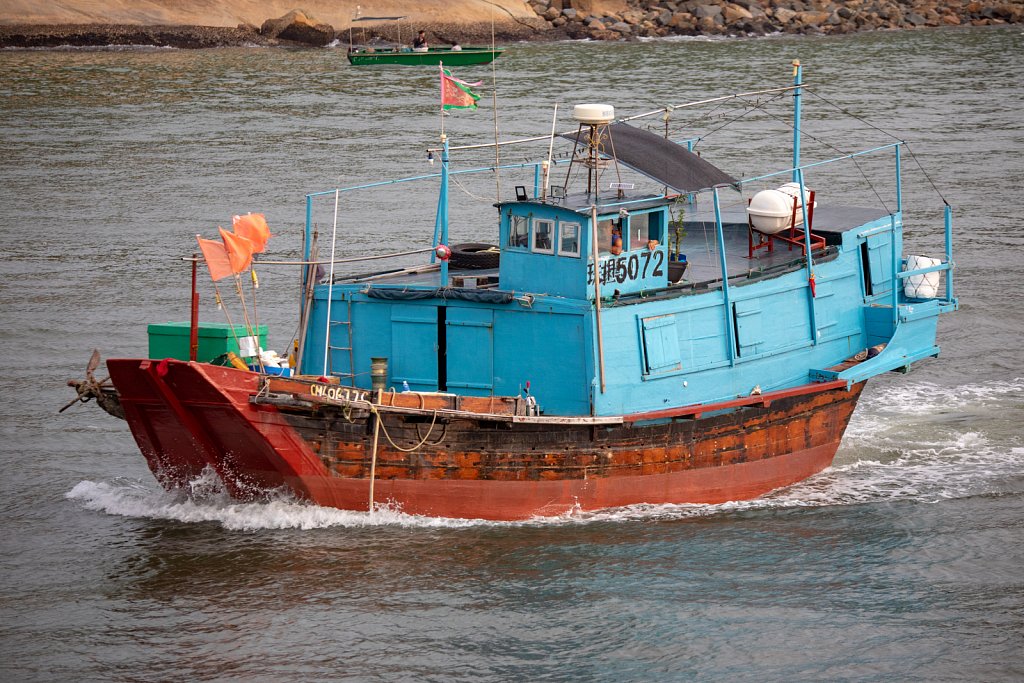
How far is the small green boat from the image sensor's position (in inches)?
2667

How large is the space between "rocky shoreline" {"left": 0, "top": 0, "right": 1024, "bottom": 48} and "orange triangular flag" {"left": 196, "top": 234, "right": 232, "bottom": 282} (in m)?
59.0

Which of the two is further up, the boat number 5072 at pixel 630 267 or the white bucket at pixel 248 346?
the boat number 5072 at pixel 630 267

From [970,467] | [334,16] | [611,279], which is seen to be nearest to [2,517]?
[611,279]

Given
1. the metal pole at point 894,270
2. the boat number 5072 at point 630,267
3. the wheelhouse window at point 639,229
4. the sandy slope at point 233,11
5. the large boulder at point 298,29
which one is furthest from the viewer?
the large boulder at point 298,29

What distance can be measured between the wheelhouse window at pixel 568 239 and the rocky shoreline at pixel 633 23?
5933 cm

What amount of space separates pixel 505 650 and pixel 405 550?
2.77m

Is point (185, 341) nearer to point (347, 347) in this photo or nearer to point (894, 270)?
point (347, 347)

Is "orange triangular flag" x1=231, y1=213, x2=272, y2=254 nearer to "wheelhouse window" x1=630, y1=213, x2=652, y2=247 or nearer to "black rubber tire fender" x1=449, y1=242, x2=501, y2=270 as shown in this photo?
"black rubber tire fender" x1=449, y1=242, x2=501, y2=270

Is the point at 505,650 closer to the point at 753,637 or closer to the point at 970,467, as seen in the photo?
the point at 753,637

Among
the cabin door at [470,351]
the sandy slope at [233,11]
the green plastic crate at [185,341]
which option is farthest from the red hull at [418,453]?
the sandy slope at [233,11]

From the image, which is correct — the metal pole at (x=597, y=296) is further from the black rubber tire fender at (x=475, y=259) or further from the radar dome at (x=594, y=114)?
the black rubber tire fender at (x=475, y=259)

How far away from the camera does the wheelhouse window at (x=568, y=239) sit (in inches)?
732

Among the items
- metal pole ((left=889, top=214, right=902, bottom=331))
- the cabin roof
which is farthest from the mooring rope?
metal pole ((left=889, top=214, right=902, bottom=331))

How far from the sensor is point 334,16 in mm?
79125
